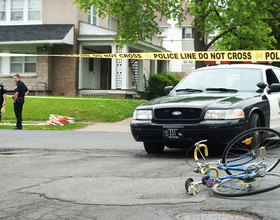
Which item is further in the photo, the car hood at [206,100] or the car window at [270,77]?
the car window at [270,77]

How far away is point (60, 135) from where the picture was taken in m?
12.6

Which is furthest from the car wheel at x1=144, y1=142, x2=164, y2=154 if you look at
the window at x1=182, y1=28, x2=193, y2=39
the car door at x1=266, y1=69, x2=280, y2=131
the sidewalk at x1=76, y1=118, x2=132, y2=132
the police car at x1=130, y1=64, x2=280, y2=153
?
the window at x1=182, y1=28, x2=193, y2=39

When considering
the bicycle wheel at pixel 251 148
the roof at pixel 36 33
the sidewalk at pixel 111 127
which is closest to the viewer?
the bicycle wheel at pixel 251 148

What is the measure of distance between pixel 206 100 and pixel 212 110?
0.37 m

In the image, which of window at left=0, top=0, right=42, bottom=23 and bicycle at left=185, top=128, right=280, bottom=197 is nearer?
bicycle at left=185, top=128, right=280, bottom=197

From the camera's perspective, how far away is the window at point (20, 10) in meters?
27.8

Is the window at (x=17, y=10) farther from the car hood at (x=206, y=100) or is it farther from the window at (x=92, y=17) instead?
the car hood at (x=206, y=100)

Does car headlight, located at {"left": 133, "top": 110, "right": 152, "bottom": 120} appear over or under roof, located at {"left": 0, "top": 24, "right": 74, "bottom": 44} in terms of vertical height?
under

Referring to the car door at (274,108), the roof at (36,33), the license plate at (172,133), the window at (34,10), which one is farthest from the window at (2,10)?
the license plate at (172,133)

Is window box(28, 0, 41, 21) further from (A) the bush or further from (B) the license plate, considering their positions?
(B) the license plate

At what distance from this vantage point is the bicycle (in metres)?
4.89

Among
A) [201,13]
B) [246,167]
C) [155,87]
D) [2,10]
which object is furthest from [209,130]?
[2,10]

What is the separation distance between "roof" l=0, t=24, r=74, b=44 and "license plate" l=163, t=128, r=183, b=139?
18.6 metres

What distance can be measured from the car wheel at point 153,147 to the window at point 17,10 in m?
21.9
